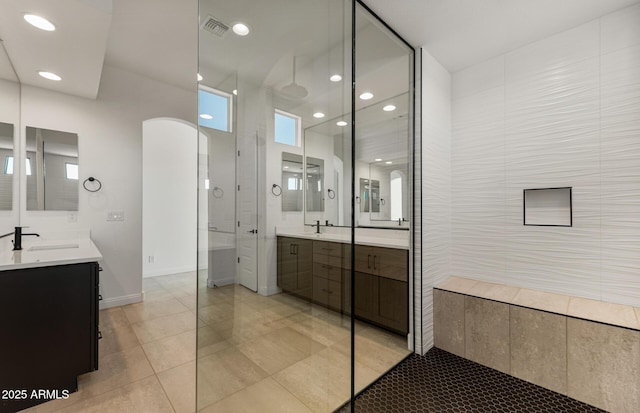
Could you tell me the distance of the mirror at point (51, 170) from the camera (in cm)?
292

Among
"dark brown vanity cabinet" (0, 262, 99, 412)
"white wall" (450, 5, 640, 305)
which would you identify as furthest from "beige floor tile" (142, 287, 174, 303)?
"white wall" (450, 5, 640, 305)

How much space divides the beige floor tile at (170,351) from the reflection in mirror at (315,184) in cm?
167

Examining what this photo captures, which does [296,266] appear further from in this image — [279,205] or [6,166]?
[6,166]

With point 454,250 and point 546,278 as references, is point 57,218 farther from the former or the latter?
point 546,278

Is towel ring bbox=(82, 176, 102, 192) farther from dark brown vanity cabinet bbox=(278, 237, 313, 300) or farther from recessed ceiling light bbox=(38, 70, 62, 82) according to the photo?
dark brown vanity cabinet bbox=(278, 237, 313, 300)

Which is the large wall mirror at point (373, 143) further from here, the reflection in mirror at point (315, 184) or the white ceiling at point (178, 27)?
the white ceiling at point (178, 27)

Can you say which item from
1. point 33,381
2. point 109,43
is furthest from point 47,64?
point 33,381

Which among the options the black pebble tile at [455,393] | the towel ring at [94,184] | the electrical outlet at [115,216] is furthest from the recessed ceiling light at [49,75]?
the black pebble tile at [455,393]

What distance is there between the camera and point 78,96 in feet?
10.6

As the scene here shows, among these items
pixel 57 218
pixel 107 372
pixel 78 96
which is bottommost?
pixel 107 372

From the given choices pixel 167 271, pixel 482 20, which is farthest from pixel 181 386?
pixel 167 271

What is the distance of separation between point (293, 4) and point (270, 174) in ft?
3.70

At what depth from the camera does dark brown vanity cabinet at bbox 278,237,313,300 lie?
187 centimetres

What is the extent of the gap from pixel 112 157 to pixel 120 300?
5.96 ft
